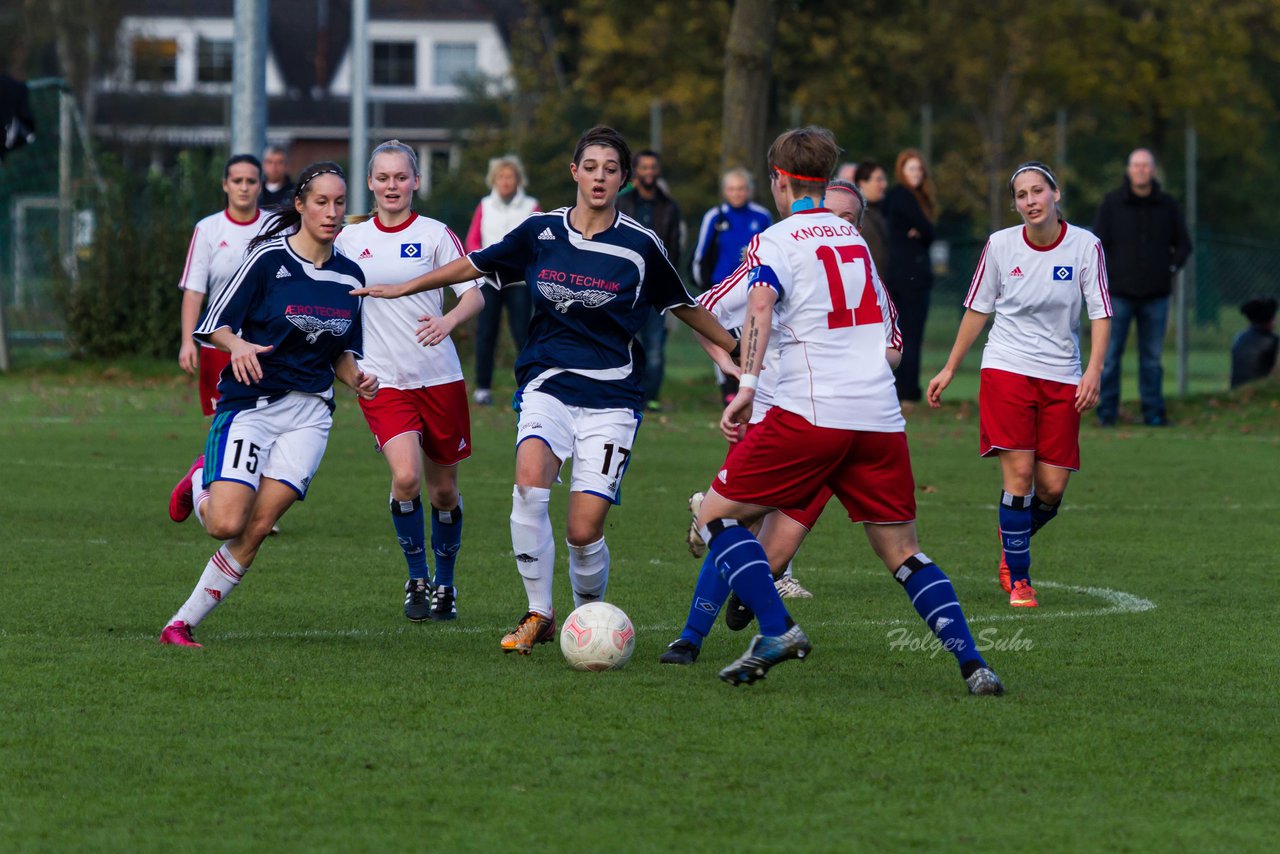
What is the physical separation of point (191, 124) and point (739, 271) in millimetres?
55256

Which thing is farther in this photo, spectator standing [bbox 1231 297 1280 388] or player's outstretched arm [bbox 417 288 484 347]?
spectator standing [bbox 1231 297 1280 388]

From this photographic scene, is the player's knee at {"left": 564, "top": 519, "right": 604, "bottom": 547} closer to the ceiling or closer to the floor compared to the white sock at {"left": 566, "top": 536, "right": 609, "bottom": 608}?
closer to the ceiling

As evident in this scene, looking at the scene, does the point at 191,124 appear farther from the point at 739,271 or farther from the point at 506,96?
the point at 739,271

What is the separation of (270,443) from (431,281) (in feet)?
2.83

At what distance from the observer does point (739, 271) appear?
683 cm

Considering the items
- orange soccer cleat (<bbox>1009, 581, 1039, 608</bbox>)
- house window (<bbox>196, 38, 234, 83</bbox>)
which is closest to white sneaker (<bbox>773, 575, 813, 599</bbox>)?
orange soccer cleat (<bbox>1009, 581, 1039, 608</bbox>)

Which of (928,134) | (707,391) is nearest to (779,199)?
(707,391)

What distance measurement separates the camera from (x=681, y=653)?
6.84 metres

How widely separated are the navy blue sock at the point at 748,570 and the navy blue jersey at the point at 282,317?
5.83ft

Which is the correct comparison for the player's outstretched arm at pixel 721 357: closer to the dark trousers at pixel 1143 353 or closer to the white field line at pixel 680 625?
the white field line at pixel 680 625

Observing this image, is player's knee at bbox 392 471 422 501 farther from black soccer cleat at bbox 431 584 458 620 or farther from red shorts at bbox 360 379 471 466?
black soccer cleat at bbox 431 584 458 620

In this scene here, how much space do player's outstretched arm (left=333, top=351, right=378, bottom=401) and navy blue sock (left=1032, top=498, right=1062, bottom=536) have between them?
3.34 meters

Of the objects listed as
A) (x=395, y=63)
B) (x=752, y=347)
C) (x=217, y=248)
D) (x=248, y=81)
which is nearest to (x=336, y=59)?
(x=395, y=63)

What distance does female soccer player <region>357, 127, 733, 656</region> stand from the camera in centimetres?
705
